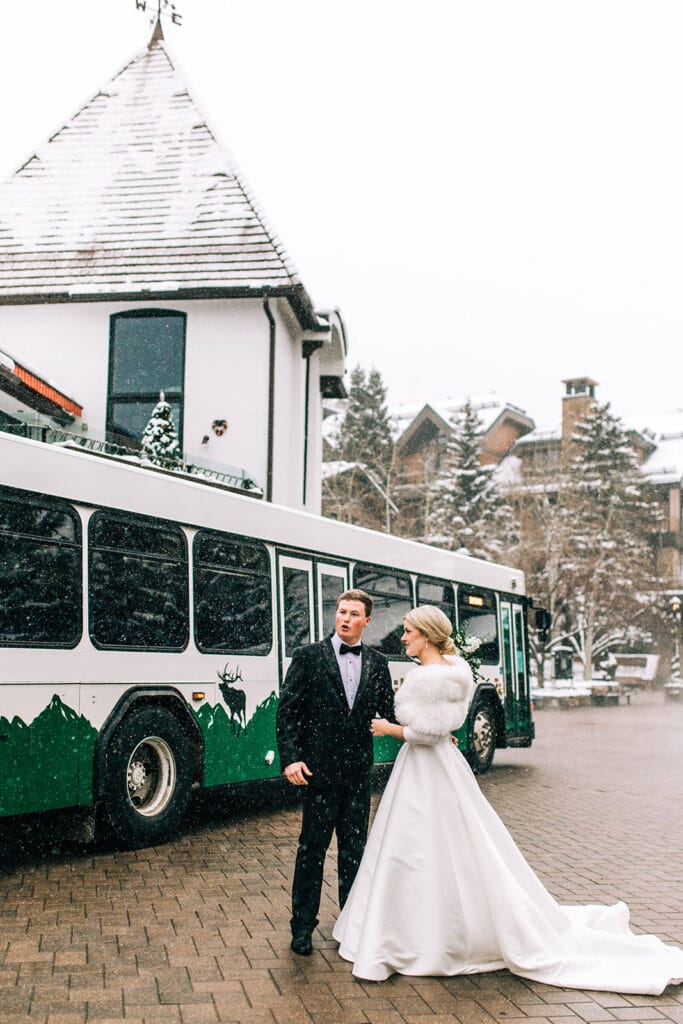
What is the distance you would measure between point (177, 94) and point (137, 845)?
2068cm

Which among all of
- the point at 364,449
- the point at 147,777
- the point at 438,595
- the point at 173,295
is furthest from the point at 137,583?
the point at 364,449

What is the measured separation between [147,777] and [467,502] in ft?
162

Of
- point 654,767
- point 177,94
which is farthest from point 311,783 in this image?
point 177,94

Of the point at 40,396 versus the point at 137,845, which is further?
the point at 40,396

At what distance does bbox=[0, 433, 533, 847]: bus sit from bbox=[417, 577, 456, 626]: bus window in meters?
1.69

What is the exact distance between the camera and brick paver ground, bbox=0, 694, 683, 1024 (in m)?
5.06

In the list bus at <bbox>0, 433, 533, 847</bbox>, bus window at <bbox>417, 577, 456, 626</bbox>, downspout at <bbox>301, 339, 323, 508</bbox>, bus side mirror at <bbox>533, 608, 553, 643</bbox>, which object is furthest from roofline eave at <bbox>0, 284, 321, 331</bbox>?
bus at <bbox>0, 433, 533, 847</bbox>

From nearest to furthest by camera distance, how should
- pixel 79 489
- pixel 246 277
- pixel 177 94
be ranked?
pixel 79 489 → pixel 246 277 → pixel 177 94

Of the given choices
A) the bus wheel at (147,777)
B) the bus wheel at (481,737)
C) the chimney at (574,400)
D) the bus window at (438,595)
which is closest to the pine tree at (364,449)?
the chimney at (574,400)

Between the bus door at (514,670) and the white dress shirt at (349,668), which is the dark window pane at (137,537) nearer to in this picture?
the white dress shirt at (349,668)

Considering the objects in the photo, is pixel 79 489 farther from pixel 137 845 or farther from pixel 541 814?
pixel 541 814

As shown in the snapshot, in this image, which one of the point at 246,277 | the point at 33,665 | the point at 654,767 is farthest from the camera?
the point at 246,277

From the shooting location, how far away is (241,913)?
6.88 meters

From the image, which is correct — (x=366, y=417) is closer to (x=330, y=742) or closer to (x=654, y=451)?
(x=654, y=451)
